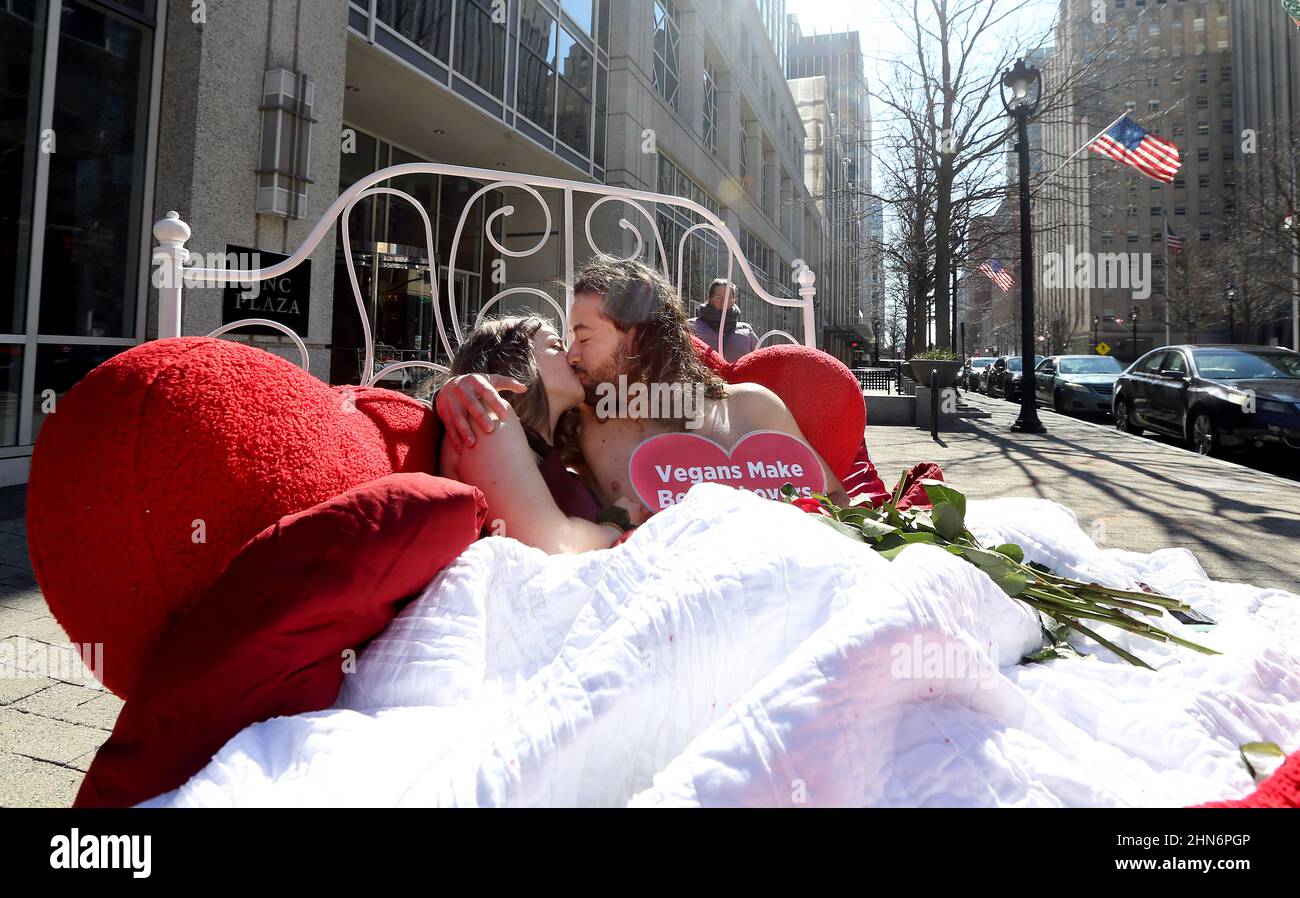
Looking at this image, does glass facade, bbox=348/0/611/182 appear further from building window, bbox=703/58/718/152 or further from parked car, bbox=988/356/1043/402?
parked car, bbox=988/356/1043/402

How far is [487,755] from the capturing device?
78 centimetres

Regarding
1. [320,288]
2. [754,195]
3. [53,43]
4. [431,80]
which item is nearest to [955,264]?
[754,195]

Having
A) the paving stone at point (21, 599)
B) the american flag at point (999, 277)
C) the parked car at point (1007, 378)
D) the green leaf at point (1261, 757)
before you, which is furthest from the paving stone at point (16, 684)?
the american flag at point (999, 277)

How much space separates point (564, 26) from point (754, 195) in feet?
44.5

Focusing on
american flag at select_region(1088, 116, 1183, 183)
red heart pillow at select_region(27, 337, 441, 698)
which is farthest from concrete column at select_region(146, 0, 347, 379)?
american flag at select_region(1088, 116, 1183, 183)

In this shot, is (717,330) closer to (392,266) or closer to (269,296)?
(269,296)

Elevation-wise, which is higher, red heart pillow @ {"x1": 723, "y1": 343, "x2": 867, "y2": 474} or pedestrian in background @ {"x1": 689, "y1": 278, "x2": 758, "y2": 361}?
pedestrian in background @ {"x1": 689, "y1": 278, "x2": 758, "y2": 361}

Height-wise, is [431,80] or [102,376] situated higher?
[431,80]

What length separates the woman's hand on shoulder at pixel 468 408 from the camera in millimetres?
1638

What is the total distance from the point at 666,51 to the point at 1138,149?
367 inches

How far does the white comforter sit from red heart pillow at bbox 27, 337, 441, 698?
0.26 metres

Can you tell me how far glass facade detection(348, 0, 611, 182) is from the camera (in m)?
8.60

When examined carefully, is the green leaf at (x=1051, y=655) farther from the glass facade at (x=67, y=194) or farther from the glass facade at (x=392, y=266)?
the glass facade at (x=392, y=266)
